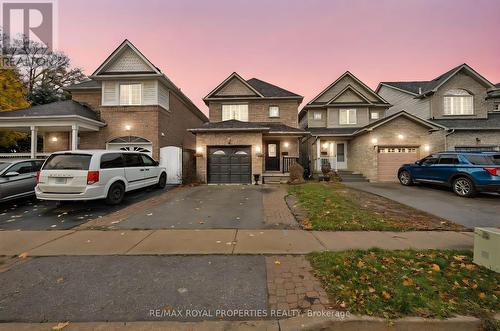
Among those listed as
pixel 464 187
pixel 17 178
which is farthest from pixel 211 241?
pixel 464 187

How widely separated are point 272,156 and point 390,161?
8756 mm

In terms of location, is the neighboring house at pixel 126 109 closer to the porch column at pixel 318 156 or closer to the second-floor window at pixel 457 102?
the porch column at pixel 318 156

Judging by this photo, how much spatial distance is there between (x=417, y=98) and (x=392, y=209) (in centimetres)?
1751

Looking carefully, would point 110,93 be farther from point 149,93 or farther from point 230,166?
point 230,166

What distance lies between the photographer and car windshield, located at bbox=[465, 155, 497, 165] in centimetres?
894

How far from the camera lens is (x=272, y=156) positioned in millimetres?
17781

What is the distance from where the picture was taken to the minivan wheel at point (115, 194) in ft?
24.1

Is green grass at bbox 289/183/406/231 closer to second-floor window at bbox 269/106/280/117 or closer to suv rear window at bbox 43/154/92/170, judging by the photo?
suv rear window at bbox 43/154/92/170

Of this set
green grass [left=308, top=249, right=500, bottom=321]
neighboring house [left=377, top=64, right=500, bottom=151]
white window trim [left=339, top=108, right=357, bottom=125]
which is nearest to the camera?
green grass [left=308, top=249, right=500, bottom=321]

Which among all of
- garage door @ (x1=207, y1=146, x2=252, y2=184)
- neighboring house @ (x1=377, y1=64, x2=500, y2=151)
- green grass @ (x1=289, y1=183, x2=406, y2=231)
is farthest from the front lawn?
neighboring house @ (x1=377, y1=64, x2=500, y2=151)

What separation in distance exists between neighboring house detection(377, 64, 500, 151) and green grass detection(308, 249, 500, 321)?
1731 cm

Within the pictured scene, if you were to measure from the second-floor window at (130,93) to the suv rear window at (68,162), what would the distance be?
8.58m

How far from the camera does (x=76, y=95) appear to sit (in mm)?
15664

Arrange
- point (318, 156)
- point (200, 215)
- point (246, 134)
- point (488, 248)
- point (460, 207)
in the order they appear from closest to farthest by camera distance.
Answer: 1. point (488, 248)
2. point (200, 215)
3. point (460, 207)
4. point (246, 134)
5. point (318, 156)
